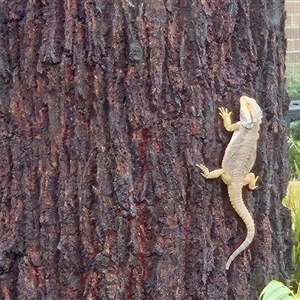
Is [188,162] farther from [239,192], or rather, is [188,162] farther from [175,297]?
[175,297]

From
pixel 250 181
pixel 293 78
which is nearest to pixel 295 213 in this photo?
pixel 250 181

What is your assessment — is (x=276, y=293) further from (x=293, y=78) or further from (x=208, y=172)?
(x=293, y=78)

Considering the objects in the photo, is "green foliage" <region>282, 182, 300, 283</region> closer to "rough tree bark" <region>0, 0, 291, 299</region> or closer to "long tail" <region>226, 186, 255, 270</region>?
"long tail" <region>226, 186, 255, 270</region>

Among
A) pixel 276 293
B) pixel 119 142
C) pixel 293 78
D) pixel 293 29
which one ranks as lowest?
pixel 276 293

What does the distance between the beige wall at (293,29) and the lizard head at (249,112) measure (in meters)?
3.96

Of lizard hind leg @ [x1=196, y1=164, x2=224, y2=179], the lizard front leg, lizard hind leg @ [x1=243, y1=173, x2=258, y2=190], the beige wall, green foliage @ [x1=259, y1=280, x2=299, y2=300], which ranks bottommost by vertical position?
green foliage @ [x1=259, y1=280, x2=299, y2=300]

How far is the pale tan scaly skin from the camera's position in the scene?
191 centimetres

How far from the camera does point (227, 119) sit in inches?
75.4

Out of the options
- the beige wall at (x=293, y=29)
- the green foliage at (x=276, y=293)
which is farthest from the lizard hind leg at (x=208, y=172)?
the beige wall at (x=293, y=29)

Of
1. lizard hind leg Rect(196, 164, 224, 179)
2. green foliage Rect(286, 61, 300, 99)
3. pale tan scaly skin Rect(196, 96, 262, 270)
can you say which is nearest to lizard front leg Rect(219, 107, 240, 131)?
pale tan scaly skin Rect(196, 96, 262, 270)

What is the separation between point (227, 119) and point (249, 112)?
7 cm

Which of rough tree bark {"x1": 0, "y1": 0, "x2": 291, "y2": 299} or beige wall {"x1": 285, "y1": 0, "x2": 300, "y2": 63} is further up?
beige wall {"x1": 285, "y1": 0, "x2": 300, "y2": 63}

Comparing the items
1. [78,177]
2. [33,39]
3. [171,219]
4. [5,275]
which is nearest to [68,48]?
[33,39]

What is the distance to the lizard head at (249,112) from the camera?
1896 mm
